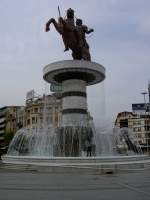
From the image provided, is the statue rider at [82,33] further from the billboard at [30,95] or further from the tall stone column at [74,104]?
the billboard at [30,95]

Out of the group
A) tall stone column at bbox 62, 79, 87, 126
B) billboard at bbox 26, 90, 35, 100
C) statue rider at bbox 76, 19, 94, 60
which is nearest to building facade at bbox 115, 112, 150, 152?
billboard at bbox 26, 90, 35, 100

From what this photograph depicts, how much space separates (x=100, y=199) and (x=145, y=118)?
114844 millimetres

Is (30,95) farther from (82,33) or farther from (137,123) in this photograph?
(82,33)

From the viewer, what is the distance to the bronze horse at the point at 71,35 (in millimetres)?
31980

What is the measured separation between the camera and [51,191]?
11859 millimetres

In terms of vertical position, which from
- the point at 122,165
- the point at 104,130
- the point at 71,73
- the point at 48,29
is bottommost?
the point at 122,165

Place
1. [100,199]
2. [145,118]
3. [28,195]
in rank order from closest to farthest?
[100,199] → [28,195] → [145,118]

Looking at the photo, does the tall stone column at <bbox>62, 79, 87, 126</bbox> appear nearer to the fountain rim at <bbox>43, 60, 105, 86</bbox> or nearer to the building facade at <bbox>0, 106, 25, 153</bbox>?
the fountain rim at <bbox>43, 60, 105, 86</bbox>

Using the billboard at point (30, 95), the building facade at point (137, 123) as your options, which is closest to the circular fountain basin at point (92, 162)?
the billboard at point (30, 95)

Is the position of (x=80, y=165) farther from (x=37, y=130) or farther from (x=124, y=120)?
(x=124, y=120)

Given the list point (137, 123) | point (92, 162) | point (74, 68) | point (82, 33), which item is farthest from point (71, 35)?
point (137, 123)

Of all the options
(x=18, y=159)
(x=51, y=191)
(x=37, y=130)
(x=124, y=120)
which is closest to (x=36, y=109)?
(x=124, y=120)

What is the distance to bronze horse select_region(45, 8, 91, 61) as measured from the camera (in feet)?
105

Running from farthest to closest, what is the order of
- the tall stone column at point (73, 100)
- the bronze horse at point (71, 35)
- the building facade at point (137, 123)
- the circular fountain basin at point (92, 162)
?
the building facade at point (137, 123) → the bronze horse at point (71, 35) → the tall stone column at point (73, 100) → the circular fountain basin at point (92, 162)
